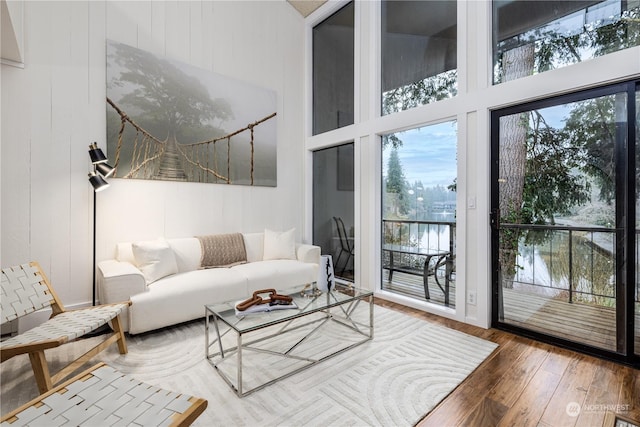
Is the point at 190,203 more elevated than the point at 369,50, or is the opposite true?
the point at 369,50

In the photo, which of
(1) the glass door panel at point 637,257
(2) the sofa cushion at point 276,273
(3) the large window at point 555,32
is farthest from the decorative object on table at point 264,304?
(3) the large window at point 555,32

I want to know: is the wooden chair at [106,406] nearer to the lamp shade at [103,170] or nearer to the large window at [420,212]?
the lamp shade at [103,170]

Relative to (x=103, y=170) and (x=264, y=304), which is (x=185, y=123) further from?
(x=264, y=304)

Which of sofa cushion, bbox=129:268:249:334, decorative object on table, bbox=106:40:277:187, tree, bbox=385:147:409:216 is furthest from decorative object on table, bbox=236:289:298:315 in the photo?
decorative object on table, bbox=106:40:277:187

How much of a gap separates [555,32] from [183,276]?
12.8ft

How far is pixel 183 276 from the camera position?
2.90 m

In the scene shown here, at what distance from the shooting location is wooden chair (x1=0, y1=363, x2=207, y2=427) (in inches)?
42.6

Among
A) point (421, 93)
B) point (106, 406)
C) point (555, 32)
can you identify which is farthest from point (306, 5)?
point (106, 406)

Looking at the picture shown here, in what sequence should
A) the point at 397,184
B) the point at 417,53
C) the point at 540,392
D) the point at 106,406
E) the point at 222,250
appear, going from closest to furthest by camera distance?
the point at 106,406
the point at 540,392
the point at 417,53
the point at 222,250
the point at 397,184

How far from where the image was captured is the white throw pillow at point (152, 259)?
110 inches

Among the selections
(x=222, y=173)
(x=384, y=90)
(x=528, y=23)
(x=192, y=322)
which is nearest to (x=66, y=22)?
(x=222, y=173)

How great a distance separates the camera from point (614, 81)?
214 centimetres

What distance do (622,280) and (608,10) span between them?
2003mm

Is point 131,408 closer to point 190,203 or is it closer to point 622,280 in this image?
point 190,203
